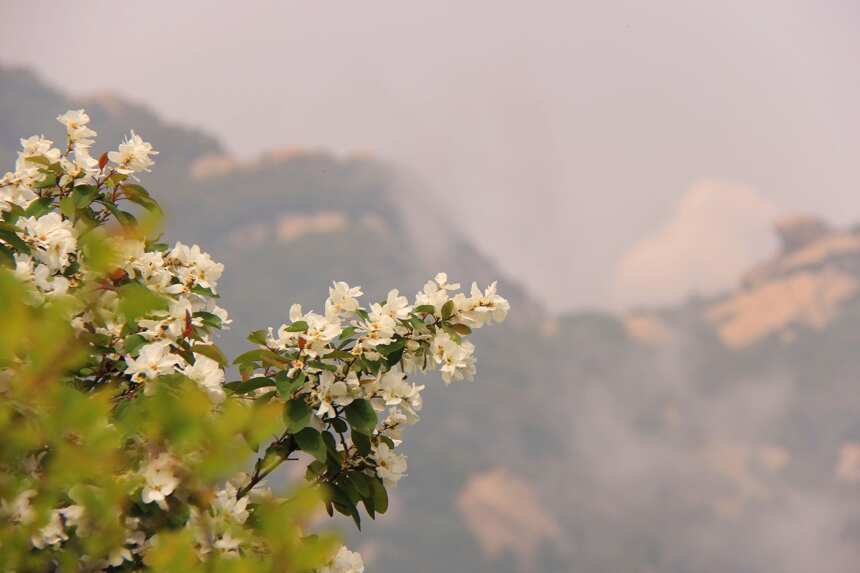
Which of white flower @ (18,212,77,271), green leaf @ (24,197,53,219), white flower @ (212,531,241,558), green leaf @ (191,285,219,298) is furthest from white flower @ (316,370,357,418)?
green leaf @ (24,197,53,219)

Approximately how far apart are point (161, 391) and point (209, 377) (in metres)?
1.88

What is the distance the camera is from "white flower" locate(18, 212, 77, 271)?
518 cm

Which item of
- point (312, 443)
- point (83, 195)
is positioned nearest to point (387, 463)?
point (312, 443)

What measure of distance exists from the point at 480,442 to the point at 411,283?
106 ft

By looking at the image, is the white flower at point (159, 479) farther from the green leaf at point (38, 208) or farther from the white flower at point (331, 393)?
the green leaf at point (38, 208)

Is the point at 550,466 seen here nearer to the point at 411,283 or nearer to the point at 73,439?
the point at 411,283

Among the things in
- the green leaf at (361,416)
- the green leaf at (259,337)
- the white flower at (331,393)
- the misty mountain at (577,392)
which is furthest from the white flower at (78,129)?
the misty mountain at (577,392)

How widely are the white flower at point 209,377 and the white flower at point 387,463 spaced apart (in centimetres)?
86

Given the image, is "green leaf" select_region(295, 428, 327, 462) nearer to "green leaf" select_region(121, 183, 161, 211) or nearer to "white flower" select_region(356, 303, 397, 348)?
"white flower" select_region(356, 303, 397, 348)

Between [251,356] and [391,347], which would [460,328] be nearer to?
[391,347]

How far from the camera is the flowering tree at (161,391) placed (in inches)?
109

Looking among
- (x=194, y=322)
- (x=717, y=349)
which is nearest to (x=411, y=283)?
(x=717, y=349)

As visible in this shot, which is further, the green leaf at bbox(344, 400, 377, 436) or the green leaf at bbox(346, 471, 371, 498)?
the green leaf at bbox(346, 471, 371, 498)

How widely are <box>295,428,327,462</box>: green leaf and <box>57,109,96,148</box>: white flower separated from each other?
89.1 inches
